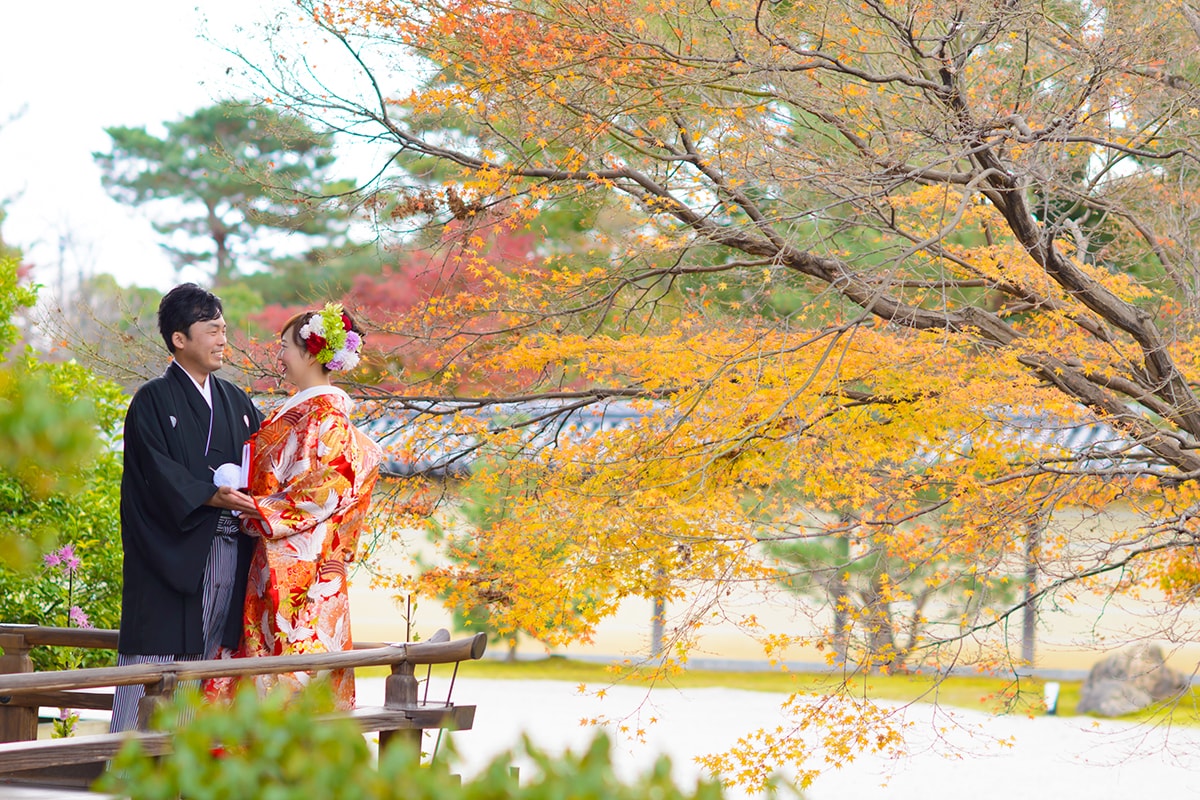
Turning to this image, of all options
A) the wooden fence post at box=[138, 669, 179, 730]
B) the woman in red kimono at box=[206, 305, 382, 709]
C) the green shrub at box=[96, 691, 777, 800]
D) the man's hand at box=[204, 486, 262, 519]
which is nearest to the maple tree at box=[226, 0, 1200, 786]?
the woman in red kimono at box=[206, 305, 382, 709]

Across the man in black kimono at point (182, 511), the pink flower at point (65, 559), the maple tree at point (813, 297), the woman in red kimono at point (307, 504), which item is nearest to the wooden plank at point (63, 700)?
the man in black kimono at point (182, 511)

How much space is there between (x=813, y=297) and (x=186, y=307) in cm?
303

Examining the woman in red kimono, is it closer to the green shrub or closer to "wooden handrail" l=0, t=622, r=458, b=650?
"wooden handrail" l=0, t=622, r=458, b=650

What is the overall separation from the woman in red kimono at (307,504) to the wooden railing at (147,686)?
0.62ft

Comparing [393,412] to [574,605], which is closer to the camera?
[574,605]

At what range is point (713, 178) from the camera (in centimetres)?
524

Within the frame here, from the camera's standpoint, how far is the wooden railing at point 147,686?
2.33 meters

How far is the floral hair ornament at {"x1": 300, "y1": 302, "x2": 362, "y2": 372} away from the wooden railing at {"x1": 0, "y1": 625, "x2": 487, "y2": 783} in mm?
827

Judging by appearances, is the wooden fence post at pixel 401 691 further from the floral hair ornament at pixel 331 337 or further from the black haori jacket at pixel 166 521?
the floral hair ornament at pixel 331 337

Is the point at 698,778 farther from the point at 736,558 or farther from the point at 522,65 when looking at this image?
the point at 522,65

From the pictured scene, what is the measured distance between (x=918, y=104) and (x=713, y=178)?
1022 millimetres

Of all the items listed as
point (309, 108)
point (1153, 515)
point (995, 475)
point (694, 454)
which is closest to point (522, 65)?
point (309, 108)

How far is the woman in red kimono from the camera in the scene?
323 cm

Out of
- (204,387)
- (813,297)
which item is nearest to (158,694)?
(204,387)
